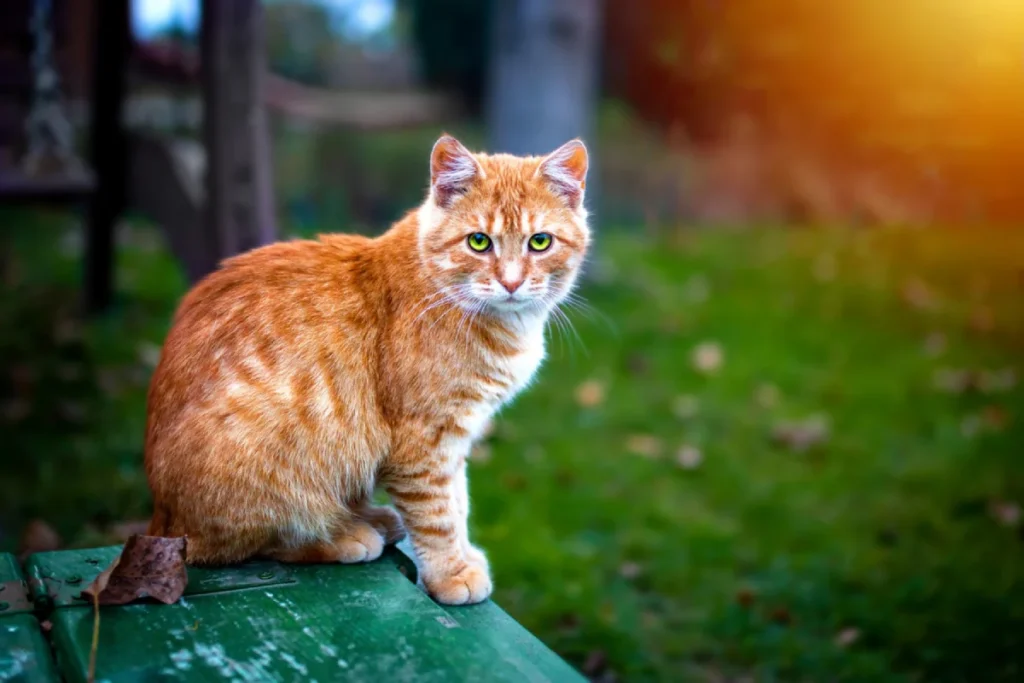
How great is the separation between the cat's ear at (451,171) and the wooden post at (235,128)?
1393 millimetres

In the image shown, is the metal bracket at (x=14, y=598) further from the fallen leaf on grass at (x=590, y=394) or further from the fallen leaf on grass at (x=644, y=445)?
the fallen leaf on grass at (x=590, y=394)

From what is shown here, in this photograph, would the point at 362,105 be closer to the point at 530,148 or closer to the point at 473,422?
the point at 530,148

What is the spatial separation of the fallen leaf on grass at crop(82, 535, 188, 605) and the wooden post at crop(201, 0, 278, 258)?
74.6 inches

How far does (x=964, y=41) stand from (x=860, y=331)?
1960 mm

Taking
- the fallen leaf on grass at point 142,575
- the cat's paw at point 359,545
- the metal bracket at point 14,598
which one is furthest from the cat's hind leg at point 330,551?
the metal bracket at point 14,598

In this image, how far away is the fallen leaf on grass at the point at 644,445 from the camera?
4738 mm

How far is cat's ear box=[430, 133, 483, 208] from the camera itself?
8.12ft

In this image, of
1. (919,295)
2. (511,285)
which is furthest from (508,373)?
(919,295)

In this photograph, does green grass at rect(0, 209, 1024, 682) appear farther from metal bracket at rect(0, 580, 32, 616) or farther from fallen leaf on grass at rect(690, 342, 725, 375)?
metal bracket at rect(0, 580, 32, 616)

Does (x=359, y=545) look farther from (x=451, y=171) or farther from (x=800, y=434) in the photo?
(x=800, y=434)

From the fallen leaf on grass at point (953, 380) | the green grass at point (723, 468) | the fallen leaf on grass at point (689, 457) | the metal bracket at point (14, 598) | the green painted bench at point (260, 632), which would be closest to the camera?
the green painted bench at point (260, 632)

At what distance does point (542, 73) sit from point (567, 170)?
3.69m

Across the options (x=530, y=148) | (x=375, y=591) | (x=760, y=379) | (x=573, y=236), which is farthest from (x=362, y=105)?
(x=375, y=591)

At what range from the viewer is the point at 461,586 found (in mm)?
2244
